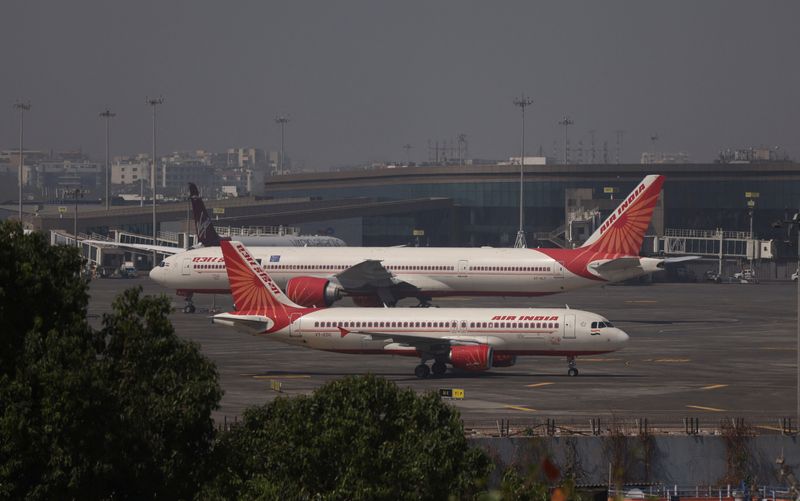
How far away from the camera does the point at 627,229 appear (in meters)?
99.6

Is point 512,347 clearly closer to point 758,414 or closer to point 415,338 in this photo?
point 415,338

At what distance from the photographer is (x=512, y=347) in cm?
6894

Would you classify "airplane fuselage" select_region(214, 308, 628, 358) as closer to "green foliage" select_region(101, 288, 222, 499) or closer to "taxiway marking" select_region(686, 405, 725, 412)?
"taxiway marking" select_region(686, 405, 725, 412)

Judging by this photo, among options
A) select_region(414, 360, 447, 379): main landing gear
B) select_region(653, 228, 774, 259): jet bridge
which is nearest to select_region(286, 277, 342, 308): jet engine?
select_region(414, 360, 447, 379): main landing gear

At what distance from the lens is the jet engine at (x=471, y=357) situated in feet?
224

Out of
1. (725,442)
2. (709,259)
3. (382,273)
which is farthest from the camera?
(709,259)

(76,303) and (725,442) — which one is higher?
(76,303)

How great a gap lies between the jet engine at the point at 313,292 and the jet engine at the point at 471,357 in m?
31.0

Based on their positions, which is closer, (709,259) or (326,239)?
(326,239)

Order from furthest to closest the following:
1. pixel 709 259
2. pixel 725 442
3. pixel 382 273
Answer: pixel 709 259
pixel 382 273
pixel 725 442

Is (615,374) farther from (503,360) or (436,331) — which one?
(436,331)

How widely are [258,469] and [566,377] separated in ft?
129

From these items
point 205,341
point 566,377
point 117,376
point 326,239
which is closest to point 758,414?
point 566,377

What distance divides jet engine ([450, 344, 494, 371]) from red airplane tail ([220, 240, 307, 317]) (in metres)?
8.78
